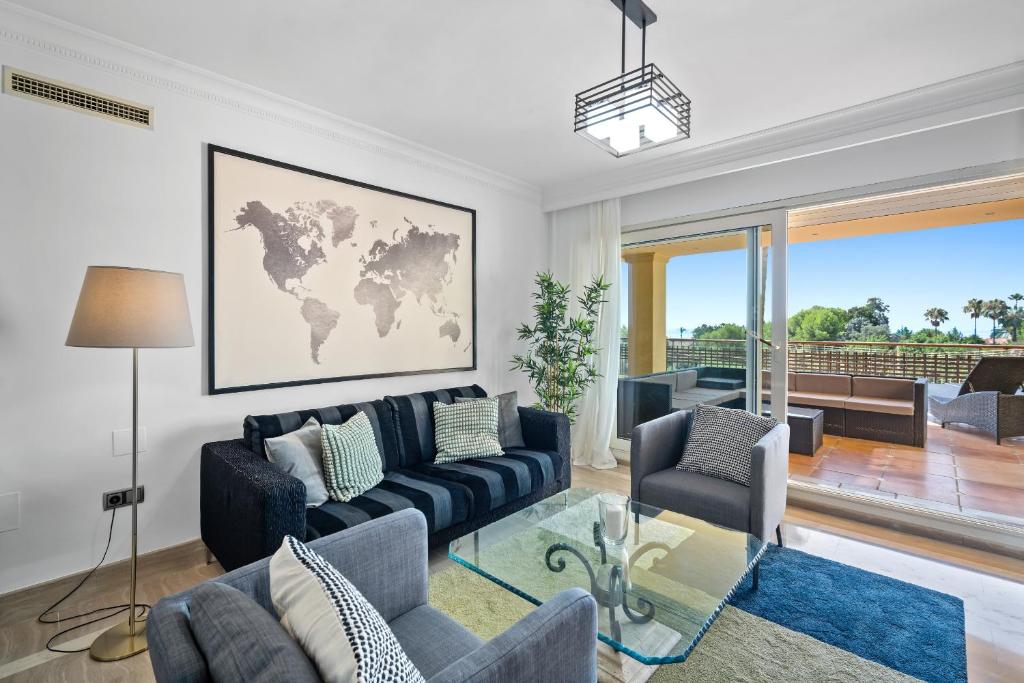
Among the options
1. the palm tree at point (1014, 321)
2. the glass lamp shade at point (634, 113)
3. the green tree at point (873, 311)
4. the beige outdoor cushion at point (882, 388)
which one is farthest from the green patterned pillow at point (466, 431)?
the beige outdoor cushion at point (882, 388)

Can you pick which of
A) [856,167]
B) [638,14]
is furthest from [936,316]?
[638,14]

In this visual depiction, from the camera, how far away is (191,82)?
265cm

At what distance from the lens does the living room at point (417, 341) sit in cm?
190

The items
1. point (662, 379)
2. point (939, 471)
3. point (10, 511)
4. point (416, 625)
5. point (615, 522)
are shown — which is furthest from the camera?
point (662, 379)

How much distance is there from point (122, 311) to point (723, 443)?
3.01m

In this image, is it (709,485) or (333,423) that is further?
(333,423)

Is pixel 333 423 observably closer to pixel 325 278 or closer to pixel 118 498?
pixel 325 278

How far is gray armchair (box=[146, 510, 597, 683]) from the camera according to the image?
991 millimetres

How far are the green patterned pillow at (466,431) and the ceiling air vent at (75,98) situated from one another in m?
2.26

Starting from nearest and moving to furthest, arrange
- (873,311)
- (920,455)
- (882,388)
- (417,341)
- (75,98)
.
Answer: (75,98) < (417,341) < (920,455) < (873,311) < (882,388)

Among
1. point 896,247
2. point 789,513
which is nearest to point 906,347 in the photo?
point 896,247

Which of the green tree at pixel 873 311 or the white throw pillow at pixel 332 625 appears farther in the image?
the green tree at pixel 873 311

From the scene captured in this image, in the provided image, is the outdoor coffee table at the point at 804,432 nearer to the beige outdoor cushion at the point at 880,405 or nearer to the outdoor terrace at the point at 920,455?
the outdoor terrace at the point at 920,455

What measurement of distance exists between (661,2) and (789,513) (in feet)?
10.5
